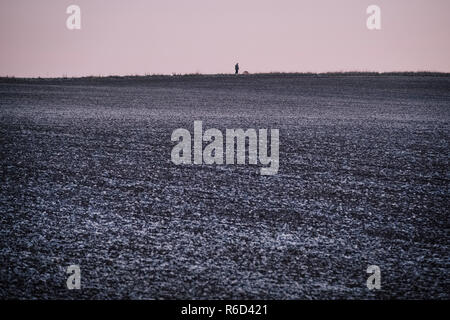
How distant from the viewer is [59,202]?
16.6 ft

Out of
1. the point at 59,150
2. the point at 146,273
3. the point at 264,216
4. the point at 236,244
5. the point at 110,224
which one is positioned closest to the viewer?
the point at 146,273

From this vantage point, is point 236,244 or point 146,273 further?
point 236,244

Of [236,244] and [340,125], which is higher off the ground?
[340,125]

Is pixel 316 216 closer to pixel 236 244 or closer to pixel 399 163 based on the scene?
pixel 236 244

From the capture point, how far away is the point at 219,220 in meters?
4.60

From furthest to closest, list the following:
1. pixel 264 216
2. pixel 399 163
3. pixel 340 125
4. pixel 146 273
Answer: pixel 340 125, pixel 399 163, pixel 264 216, pixel 146 273

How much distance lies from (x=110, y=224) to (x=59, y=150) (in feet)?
12.8

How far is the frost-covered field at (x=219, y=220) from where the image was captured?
3293 millimetres

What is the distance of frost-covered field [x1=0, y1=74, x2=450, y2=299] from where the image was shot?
10.8 ft

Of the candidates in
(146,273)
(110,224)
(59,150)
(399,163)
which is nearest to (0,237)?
(110,224)
